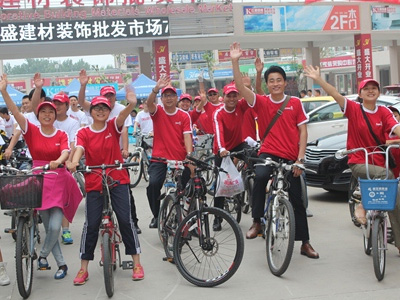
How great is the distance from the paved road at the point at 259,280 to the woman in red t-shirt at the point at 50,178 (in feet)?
1.20

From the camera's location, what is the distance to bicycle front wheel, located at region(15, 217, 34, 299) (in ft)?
18.2

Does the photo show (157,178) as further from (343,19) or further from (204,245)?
(343,19)

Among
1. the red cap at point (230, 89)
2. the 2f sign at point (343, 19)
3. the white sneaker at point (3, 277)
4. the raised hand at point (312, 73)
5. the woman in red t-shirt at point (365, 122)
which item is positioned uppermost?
the 2f sign at point (343, 19)

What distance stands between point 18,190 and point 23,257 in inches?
27.2

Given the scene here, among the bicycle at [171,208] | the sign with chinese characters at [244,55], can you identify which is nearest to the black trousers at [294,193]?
the bicycle at [171,208]

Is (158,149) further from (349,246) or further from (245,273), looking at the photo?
(349,246)

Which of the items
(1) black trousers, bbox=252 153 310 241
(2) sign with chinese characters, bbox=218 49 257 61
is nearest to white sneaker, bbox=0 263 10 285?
(1) black trousers, bbox=252 153 310 241

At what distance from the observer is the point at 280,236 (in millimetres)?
6059

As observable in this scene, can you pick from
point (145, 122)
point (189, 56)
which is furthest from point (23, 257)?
point (189, 56)

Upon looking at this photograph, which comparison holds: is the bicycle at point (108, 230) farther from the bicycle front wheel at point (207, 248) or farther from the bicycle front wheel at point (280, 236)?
the bicycle front wheel at point (280, 236)

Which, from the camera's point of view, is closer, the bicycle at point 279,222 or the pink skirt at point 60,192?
the bicycle at point 279,222

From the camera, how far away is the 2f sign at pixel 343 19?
84.5 feet

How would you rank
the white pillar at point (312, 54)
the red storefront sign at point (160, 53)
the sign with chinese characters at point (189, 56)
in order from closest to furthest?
the red storefront sign at point (160, 53) → the white pillar at point (312, 54) → the sign with chinese characters at point (189, 56)

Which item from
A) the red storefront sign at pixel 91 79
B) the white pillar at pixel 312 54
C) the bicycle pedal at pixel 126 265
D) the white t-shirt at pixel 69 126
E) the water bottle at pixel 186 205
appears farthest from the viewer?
the red storefront sign at pixel 91 79
